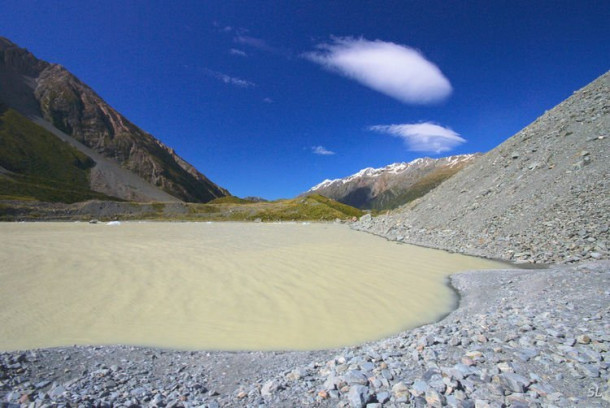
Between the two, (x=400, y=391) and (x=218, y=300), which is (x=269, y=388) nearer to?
A: (x=400, y=391)

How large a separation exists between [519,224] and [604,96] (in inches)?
903

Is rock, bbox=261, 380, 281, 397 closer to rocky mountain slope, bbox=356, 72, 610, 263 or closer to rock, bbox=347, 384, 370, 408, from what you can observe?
rock, bbox=347, 384, 370, 408

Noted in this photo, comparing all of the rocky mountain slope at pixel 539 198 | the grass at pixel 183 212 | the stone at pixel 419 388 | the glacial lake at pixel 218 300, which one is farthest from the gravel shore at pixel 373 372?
the grass at pixel 183 212

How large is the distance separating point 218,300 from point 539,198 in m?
25.2

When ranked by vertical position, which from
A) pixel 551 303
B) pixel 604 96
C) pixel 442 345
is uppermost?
pixel 604 96

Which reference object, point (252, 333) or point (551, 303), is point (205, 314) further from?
point (551, 303)

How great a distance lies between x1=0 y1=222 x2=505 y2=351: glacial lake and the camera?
8578mm

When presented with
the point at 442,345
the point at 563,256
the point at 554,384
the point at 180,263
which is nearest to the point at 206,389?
the point at 442,345

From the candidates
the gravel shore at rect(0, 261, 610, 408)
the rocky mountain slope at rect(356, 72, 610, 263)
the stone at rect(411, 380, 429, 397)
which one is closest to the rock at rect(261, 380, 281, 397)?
the gravel shore at rect(0, 261, 610, 408)

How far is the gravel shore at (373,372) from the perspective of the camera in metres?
4.61

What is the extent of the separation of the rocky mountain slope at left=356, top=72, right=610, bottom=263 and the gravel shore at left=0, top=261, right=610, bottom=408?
12781mm

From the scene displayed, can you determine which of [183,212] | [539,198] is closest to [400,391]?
[539,198]

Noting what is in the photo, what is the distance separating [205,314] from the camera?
10398 millimetres

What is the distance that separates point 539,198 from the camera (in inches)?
905
